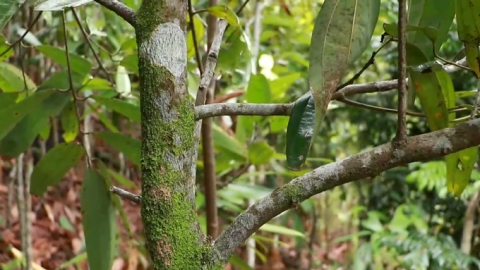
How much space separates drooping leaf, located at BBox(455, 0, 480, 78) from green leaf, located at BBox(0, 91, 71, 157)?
53 centimetres

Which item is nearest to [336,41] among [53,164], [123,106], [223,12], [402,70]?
[402,70]

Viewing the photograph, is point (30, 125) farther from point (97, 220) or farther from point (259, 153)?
point (259, 153)

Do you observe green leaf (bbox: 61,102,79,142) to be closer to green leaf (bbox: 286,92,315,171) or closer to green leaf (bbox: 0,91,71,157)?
green leaf (bbox: 0,91,71,157)

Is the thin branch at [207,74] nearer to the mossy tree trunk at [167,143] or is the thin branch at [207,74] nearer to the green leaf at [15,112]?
the mossy tree trunk at [167,143]

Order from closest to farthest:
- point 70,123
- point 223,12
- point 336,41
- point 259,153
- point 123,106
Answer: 1. point 336,41
2. point 223,12
3. point 123,106
4. point 70,123
5. point 259,153

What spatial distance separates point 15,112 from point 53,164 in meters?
0.12

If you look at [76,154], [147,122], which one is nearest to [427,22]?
[147,122]

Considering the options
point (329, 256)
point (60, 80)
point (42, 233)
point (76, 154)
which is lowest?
point (329, 256)

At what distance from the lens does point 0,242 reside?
1.33 meters

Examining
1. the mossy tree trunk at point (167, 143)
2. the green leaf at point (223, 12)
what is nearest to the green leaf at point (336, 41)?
the mossy tree trunk at point (167, 143)

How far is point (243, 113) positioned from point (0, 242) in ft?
3.80

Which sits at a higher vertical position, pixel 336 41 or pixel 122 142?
pixel 336 41

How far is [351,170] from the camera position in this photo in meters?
0.38

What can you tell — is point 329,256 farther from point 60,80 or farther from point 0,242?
point 60,80
